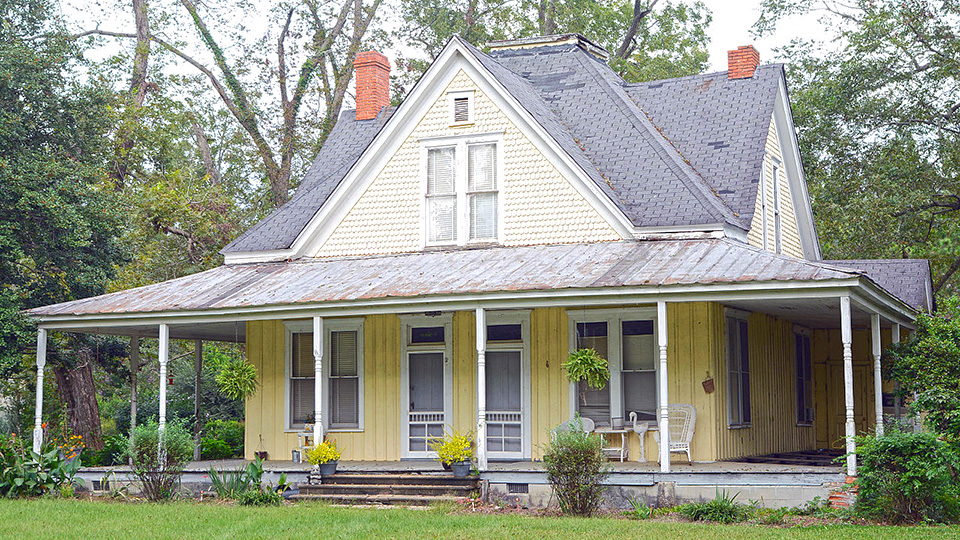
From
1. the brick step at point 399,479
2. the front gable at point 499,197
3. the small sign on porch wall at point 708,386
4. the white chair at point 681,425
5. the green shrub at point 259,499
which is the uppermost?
the front gable at point 499,197

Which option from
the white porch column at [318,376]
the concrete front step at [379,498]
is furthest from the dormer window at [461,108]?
the concrete front step at [379,498]

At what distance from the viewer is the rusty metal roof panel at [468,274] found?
1355cm

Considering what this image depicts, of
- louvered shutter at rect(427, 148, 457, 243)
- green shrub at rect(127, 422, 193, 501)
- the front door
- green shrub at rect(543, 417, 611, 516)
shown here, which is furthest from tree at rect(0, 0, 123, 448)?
green shrub at rect(543, 417, 611, 516)

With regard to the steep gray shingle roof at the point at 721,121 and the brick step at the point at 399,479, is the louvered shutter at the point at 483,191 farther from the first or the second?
the brick step at the point at 399,479

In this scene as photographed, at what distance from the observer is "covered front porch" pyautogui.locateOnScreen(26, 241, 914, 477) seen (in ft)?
46.4

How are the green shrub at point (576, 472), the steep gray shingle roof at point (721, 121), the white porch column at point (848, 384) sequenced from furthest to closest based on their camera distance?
the steep gray shingle roof at point (721, 121) → the green shrub at point (576, 472) → the white porch column at point (848, 384)

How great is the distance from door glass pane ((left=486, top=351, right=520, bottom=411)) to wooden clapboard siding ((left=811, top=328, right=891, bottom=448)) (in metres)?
6.89

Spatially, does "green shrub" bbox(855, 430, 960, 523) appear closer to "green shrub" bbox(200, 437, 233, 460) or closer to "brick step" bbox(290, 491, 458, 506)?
"brick step" bbox(290, 491, 458, 506)

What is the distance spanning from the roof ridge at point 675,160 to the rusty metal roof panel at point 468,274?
0.69m

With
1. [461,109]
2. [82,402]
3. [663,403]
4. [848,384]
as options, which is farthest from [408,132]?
[82,402]

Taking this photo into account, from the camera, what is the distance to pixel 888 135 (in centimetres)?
2562

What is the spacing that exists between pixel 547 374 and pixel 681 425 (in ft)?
7.13

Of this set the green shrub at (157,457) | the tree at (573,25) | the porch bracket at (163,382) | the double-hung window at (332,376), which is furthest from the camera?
the tree at (573,25)

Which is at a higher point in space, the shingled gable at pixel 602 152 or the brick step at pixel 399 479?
the shingled gable at pixel 602 152
